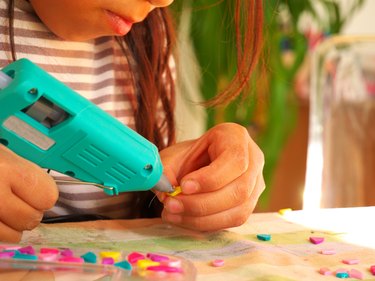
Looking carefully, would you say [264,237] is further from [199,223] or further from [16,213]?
[16,213]

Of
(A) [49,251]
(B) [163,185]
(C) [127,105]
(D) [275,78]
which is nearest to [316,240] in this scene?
(B) [163,185]

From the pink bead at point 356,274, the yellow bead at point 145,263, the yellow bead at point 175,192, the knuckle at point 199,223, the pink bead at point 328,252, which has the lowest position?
the pink bead at point 328,252

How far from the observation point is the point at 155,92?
91cm

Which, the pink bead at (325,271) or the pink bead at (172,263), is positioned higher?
the pink bead at (172,263)

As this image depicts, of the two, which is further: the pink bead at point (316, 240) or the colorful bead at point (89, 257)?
the pink bead at point (316, 240)

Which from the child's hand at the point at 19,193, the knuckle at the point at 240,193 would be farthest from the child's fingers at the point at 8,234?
the knuckle at the point at 240,193

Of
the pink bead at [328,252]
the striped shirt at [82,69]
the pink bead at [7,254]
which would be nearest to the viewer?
the pink bead at [7,254]

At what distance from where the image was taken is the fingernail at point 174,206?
2.13 ft

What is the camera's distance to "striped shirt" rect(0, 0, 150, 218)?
0.80 meters

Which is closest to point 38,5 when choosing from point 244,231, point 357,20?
point 244,231

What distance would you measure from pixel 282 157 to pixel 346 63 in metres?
0.87

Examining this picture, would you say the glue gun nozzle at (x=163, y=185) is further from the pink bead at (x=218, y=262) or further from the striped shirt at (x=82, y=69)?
the striped shirt at (x=82, y=69)

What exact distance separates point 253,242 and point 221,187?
6 cm

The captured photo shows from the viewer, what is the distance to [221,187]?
660mm
